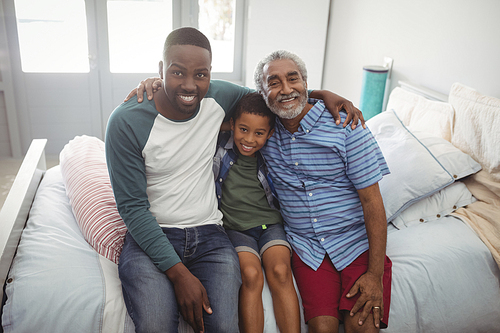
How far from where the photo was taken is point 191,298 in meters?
1.19

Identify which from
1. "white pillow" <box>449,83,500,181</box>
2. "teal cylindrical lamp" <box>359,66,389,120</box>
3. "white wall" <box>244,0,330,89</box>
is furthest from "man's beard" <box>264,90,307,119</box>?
"white wall" <box>244,0,330,89</box>

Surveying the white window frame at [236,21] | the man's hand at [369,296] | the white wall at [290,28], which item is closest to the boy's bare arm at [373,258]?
the man's hand at [369,296]

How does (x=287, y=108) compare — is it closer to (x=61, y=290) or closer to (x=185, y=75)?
(x=185, y=75)

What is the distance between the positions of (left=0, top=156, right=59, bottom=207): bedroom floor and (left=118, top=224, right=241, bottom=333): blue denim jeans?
231 centimetres

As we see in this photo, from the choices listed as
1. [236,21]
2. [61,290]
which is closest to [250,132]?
[61,290]

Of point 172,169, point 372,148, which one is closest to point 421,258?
point 372,148

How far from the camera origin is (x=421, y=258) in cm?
144

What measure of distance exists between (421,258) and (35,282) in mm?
1295

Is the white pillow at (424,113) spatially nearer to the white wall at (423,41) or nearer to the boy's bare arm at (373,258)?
Result: the white wall at (423,41)

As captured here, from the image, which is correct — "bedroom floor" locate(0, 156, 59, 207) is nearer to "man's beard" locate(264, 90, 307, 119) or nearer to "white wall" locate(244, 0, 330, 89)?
"white wall" locate(244, 0, 330, 89)

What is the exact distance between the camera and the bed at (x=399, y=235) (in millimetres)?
1221

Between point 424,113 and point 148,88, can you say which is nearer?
point 148,88

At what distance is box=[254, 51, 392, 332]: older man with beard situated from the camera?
1375 mm

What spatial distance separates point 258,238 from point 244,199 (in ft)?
0.53
